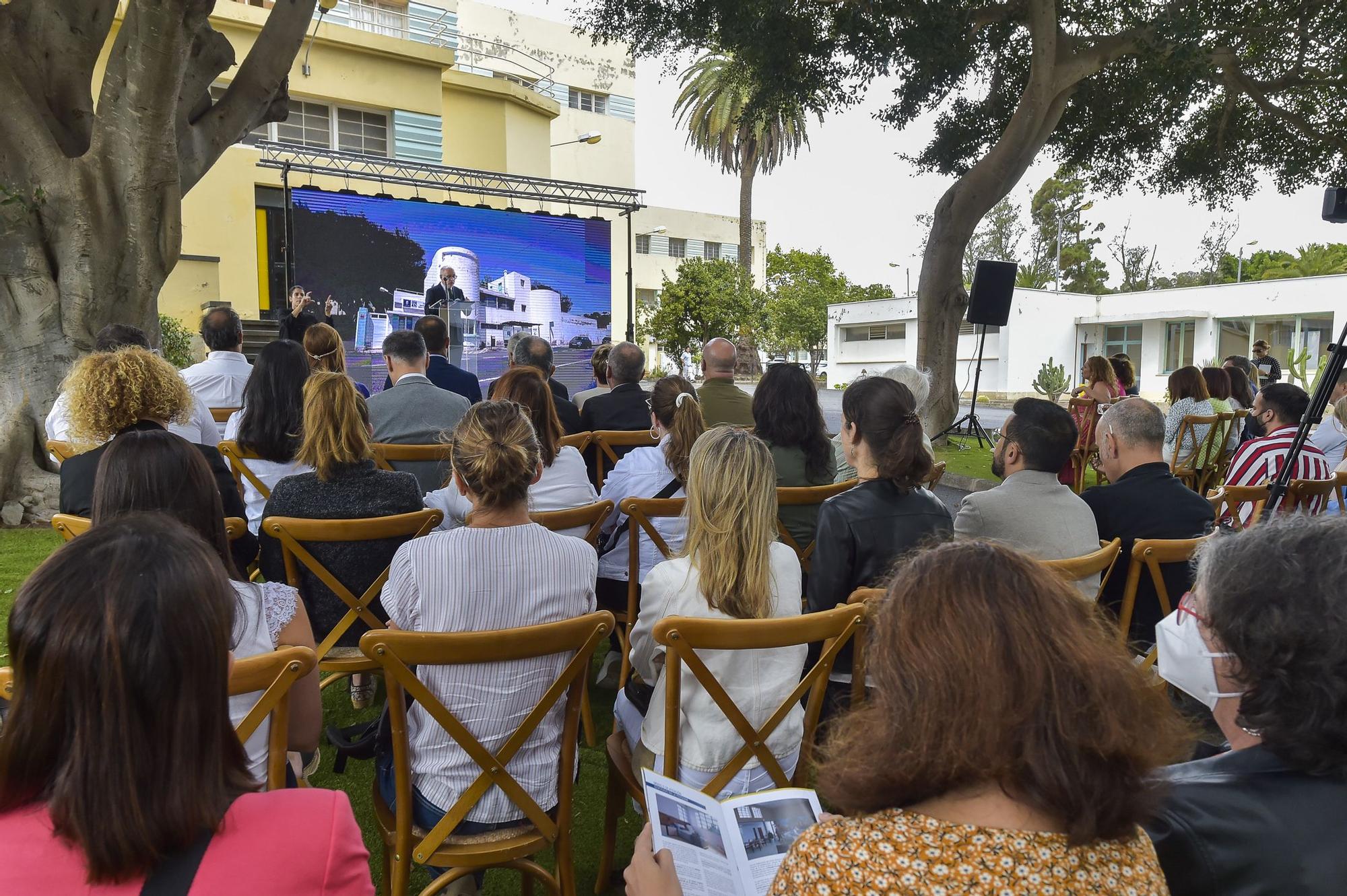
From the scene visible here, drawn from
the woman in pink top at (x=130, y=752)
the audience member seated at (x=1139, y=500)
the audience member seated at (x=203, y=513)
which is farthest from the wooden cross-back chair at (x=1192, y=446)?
the woman in pink top at (x=130, y=752)

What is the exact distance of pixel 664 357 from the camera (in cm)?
3209

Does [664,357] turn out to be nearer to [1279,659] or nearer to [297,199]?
[297,199]

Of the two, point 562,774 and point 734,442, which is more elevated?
point 734,442

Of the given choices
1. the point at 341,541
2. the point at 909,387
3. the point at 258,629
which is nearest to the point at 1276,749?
the point at 258,629

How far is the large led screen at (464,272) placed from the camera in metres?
14.2

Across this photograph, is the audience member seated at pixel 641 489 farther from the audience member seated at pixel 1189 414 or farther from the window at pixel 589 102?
the window at pixel 589 102

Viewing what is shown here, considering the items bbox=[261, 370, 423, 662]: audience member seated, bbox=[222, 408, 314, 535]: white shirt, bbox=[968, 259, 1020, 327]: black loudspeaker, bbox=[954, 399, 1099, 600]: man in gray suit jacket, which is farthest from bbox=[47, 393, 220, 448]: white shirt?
bbox=[968, 259, 1020, 327]: black loudspeaker

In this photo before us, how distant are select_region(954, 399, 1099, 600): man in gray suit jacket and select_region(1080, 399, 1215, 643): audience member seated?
0.19 meters

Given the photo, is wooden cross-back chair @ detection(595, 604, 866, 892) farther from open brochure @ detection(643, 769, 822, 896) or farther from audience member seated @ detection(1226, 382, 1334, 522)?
audience member seated @ detection(1226, 382, 1334, 522)

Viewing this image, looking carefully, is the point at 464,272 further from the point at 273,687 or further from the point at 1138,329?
the point at 1138,329

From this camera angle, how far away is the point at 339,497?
118 inches

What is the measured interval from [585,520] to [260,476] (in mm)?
1522

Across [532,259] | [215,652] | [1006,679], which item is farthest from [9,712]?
[532,259]

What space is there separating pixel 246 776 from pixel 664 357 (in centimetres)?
3117
